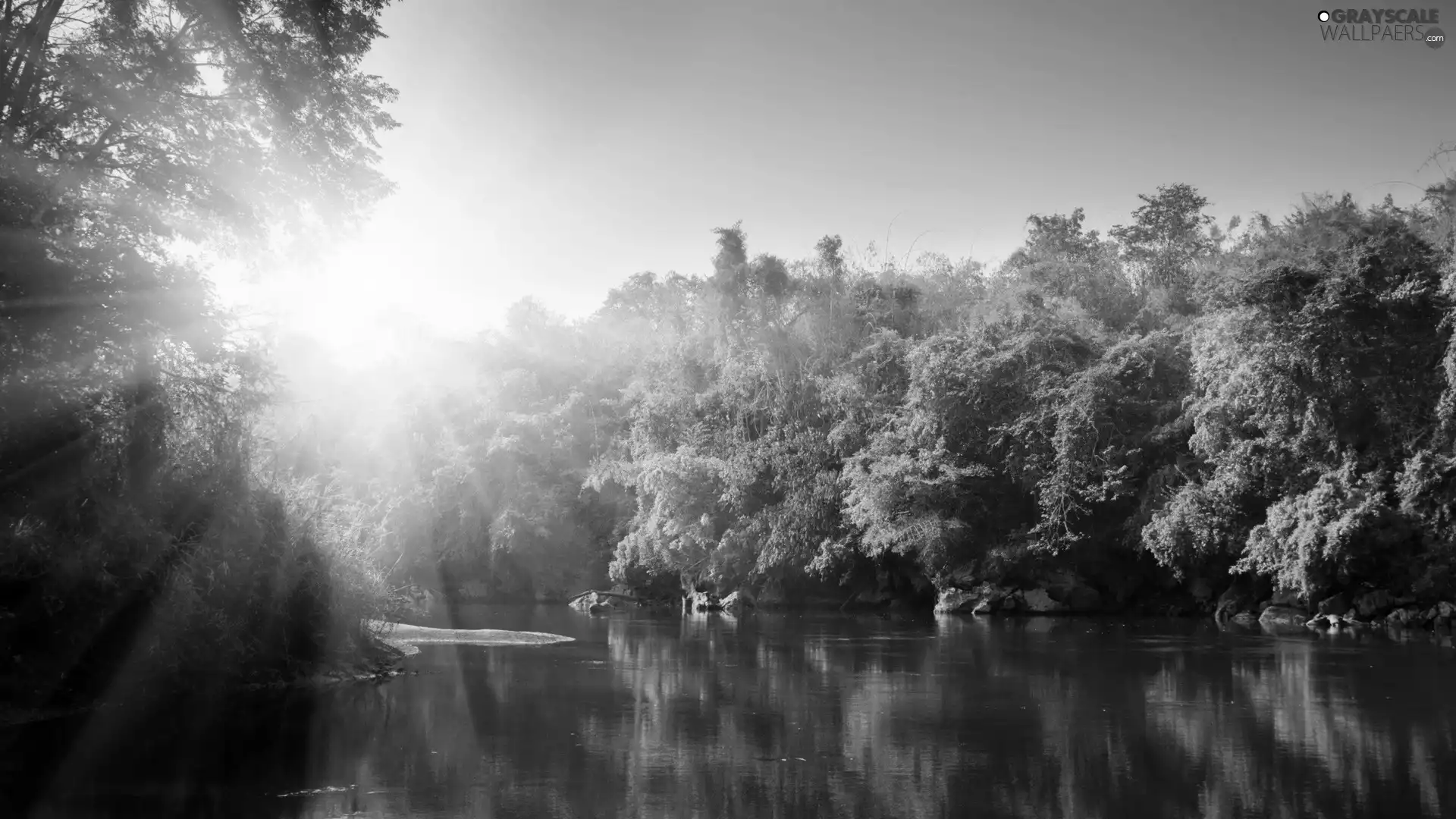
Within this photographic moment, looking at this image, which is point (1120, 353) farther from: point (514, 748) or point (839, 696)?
point (514, 748)

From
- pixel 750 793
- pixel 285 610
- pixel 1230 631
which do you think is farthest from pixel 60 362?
pixel 1230 631

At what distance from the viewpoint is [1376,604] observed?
28.1 meters

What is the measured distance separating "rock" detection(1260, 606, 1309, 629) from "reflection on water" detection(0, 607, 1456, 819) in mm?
9356

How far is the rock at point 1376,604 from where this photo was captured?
28000mm

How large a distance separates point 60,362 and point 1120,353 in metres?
31.0

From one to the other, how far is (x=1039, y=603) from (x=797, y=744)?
26.2 m

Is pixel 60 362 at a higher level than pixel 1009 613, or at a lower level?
higher

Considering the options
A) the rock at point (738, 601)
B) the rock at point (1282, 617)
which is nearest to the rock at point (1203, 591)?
the rock at point (1282, 617)

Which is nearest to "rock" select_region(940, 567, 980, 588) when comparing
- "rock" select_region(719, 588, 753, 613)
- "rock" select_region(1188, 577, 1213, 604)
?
"rock" select_region(1188, 577, 1213, 604)

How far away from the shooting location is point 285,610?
16359 millimetres

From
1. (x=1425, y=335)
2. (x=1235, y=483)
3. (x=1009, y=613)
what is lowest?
(x=1009, y=613)

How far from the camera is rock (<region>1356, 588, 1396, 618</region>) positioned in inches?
1102

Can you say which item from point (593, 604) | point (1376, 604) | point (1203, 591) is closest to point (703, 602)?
point (593, 604)

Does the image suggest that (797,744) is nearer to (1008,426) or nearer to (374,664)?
(374,664)
